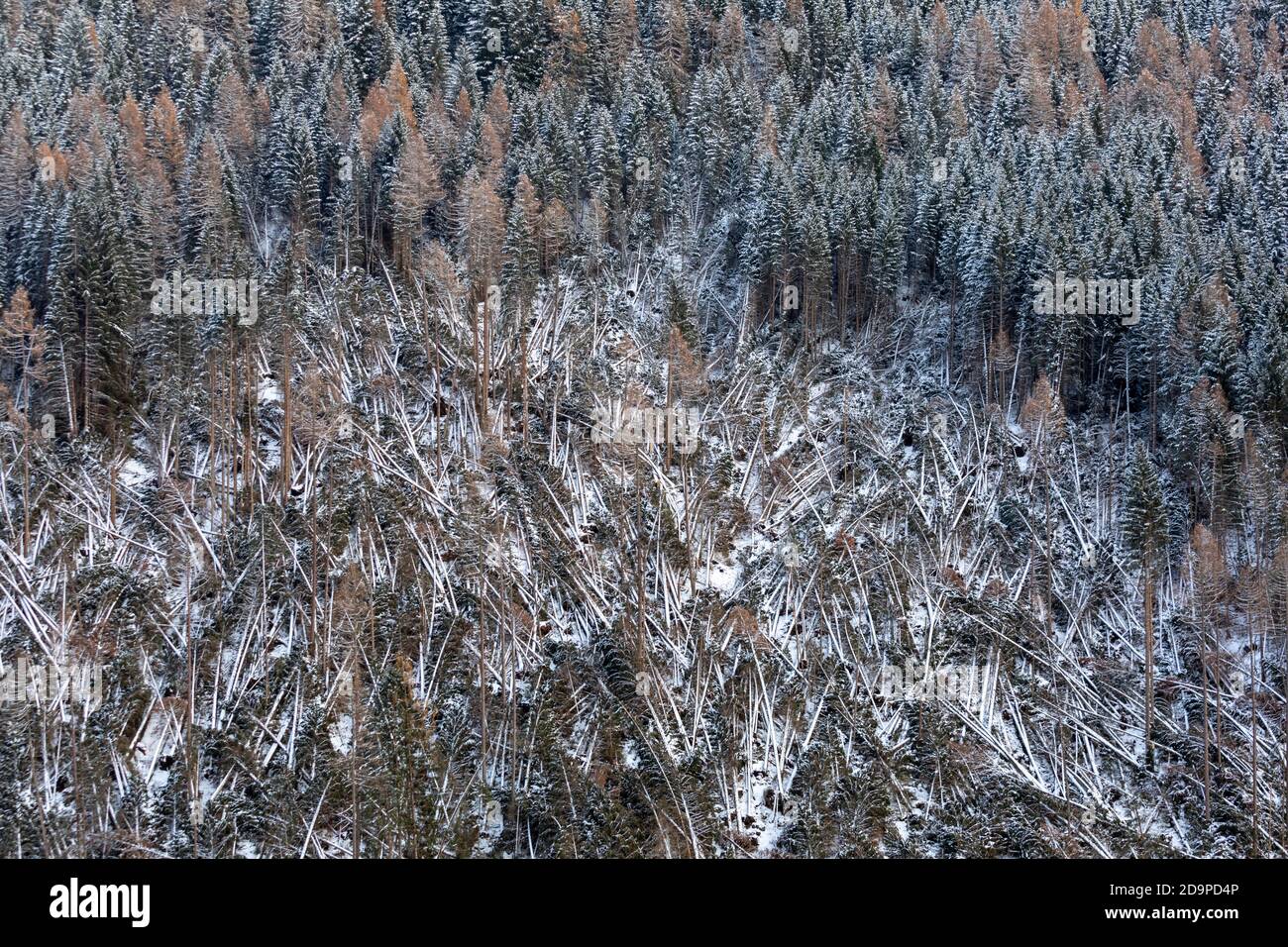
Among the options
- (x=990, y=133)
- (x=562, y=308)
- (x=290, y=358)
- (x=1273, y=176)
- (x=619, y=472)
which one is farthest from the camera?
(x=990, y=133)

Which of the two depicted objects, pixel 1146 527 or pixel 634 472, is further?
pixel 634 472

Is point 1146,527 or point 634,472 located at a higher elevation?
point 634,472

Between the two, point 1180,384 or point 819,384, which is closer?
point 1180,384

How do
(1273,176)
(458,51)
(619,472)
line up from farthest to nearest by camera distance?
(458,51), (1273,176), (619,472)

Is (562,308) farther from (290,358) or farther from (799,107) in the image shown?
(799,107)

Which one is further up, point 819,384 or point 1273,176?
point 1273,176

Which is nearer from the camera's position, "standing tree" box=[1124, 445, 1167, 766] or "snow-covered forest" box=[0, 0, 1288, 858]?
"snow-covered forest" box=[0, 0, 1288, 858]

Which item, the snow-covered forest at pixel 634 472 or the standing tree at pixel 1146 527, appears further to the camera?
the standing tree at pixel 1146 527

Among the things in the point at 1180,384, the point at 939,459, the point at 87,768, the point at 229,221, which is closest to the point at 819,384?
the point at 939,459
